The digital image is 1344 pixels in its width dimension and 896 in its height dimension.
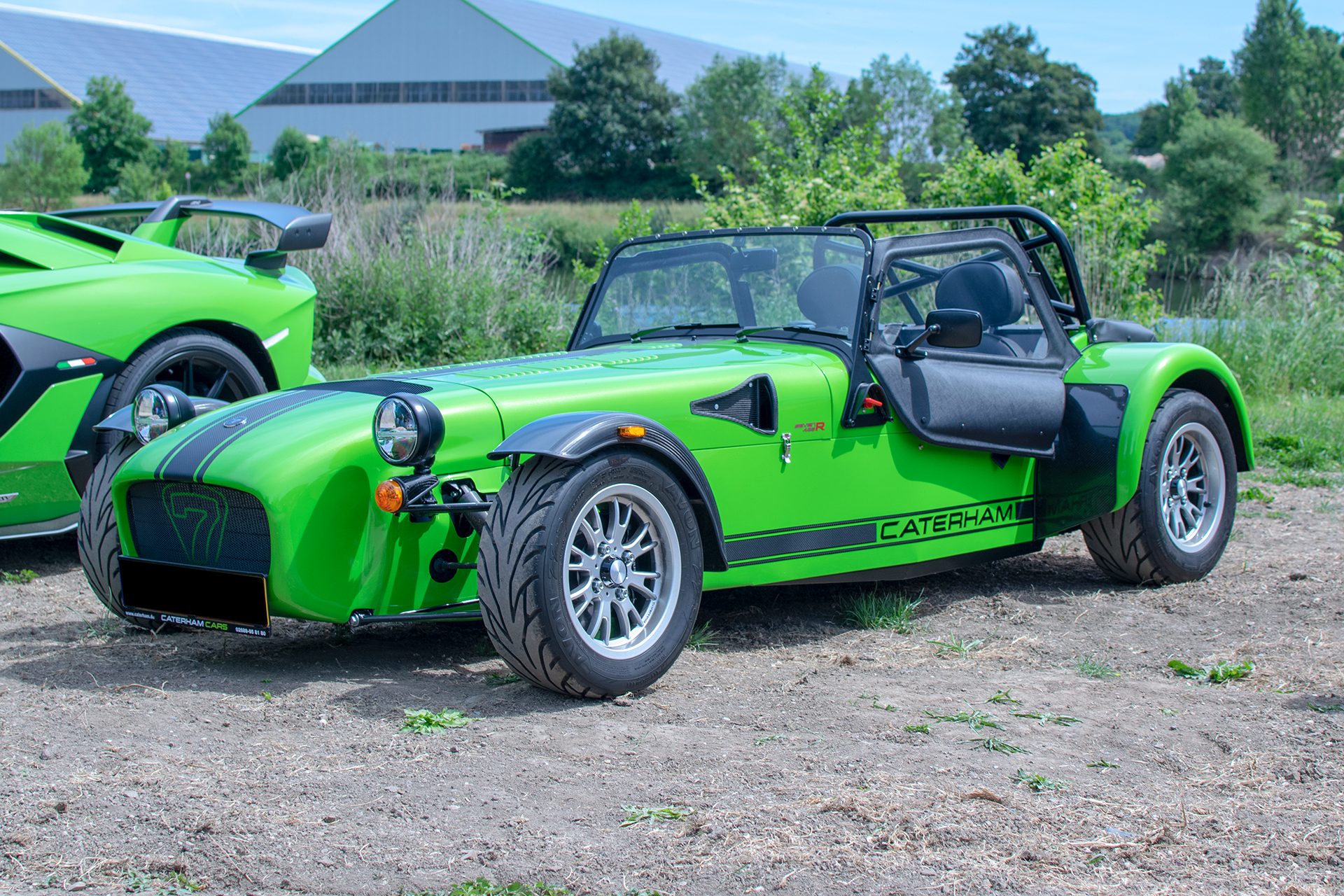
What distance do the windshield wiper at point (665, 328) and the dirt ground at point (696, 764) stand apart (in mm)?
1218

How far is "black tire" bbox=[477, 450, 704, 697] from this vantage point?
135 inches

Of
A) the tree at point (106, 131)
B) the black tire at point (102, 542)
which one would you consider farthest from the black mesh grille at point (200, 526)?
the tree at point (106, 131)

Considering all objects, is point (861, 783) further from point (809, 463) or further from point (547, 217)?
point (547, 217)

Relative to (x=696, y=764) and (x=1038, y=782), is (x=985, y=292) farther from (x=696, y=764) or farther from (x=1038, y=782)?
(x=696, y=764)

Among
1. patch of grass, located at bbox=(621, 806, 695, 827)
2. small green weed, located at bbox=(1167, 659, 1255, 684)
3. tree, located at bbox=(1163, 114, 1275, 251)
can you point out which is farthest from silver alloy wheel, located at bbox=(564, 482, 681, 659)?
tree, located at bbox=(1163, 114, 1275, 251)

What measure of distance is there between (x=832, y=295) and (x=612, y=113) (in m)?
64.7

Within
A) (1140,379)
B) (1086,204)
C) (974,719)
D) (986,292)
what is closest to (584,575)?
(974,719)

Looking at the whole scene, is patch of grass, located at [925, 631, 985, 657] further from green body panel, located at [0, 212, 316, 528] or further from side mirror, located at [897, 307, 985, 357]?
green body panel, located at [0, 212, 316, 528]

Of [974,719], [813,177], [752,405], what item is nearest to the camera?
[974,719]

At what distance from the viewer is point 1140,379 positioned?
5336 millimetres

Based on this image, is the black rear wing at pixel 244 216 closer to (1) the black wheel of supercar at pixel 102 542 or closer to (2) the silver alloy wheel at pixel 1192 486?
(1) the black wheel of supercar at pixel 102 542

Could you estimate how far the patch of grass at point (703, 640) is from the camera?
173 inches

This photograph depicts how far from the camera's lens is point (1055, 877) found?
248cm

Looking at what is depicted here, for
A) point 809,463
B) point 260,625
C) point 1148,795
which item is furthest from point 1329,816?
point 260,625
